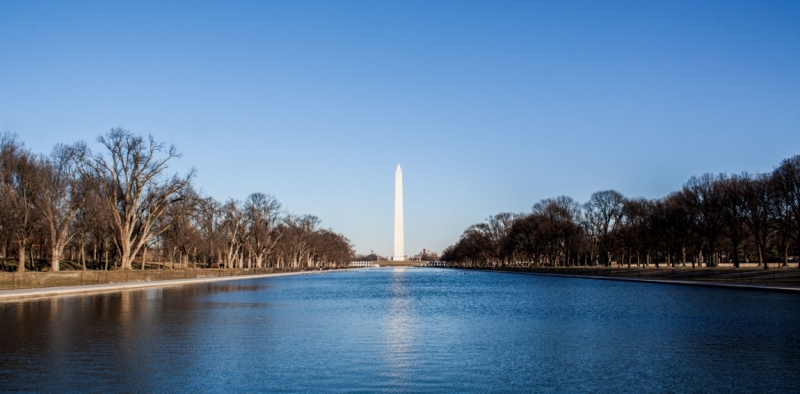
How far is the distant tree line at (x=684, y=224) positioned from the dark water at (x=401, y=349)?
37.6 meters

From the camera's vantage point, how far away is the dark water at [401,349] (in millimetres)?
12766

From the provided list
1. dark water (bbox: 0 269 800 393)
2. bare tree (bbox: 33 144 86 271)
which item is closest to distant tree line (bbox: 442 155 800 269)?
dark water (bbox: 0 269 800 393)

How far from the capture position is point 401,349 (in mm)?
17328

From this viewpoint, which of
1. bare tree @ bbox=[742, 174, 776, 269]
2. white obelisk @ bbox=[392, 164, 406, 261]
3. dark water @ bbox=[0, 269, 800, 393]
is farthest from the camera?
white obelisk @ bbox=[392, 164, 406, 261]

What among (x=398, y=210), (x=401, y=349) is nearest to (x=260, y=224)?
(x=398, y=210)

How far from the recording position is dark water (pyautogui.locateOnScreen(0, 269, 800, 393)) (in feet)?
41.9

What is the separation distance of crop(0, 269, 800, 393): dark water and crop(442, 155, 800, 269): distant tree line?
37599mm

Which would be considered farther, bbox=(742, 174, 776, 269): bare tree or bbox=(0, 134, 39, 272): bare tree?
bbox=(742, 174, 776, 269): bare tree

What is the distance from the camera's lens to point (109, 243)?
7712 cm

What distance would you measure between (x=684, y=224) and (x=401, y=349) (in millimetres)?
65408

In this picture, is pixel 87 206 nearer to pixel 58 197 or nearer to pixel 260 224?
pixel 58 197

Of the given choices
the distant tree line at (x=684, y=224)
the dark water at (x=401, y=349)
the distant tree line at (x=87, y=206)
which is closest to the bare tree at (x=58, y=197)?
the distant tree line at (x=87, y=206)

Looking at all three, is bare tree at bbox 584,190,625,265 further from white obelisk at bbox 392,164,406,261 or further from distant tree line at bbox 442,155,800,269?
white obelisk at bbox 392,164,406,261

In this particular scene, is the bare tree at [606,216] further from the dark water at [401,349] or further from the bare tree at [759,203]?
the dark water at [401,349]
